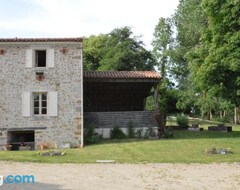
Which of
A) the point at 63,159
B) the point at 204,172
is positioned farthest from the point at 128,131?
the point at 204,172

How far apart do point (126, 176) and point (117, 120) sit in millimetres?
10918

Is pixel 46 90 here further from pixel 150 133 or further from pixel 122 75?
pixel 150 133

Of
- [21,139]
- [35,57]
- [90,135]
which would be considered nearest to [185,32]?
[90,135]

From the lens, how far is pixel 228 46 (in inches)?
802

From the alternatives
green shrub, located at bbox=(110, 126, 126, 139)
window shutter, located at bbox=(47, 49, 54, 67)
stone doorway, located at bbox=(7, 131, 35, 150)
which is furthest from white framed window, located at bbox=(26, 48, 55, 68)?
green shrub, located at bbox=(110, 126, 126, 139)

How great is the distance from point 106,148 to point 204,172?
6.74 metres

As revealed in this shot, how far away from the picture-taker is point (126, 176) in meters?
10.6

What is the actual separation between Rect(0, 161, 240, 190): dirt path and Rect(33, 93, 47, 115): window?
248 inches

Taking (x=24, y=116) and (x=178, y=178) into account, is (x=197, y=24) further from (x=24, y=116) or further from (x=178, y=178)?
(x=178, y=178)

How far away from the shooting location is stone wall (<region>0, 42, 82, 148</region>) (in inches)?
751

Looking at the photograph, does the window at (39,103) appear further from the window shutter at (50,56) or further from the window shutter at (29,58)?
the window shutter at (50,56)

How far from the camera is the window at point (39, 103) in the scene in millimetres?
19297

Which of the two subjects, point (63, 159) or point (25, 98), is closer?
point (63, 159)

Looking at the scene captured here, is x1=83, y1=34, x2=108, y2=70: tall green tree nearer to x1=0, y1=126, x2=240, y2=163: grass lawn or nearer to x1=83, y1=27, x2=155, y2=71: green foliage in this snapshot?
x1=83, y1=27, x2=155, y2=71: green foliage
